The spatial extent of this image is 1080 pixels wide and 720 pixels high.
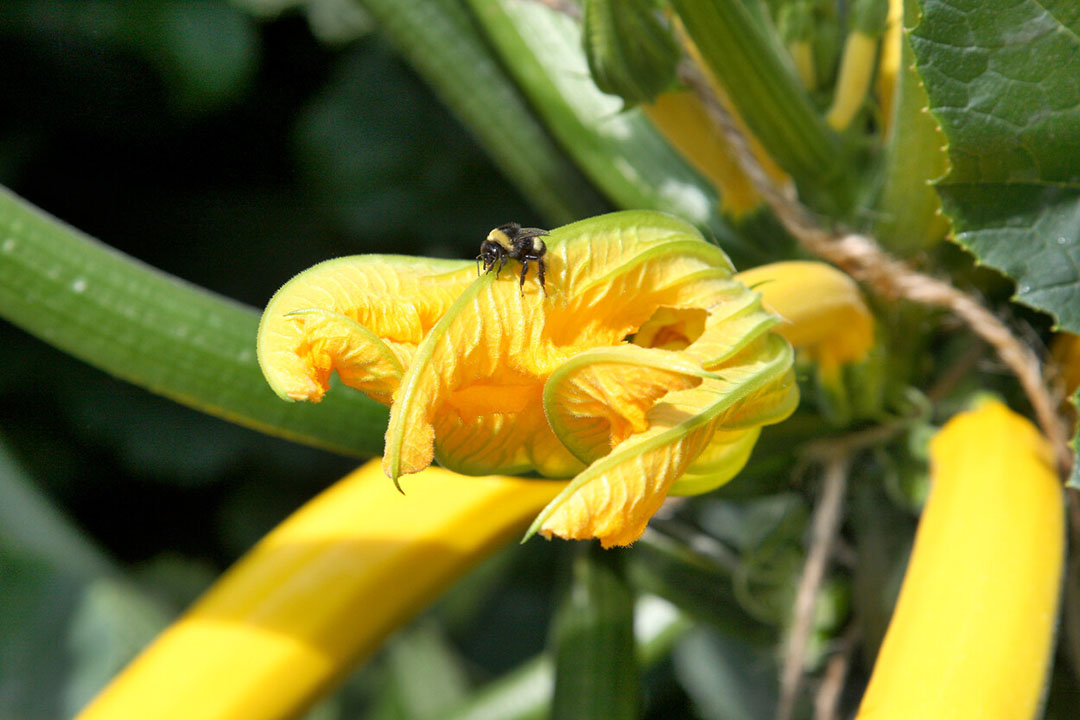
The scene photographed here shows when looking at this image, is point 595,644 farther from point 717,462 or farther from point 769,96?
point 769,96

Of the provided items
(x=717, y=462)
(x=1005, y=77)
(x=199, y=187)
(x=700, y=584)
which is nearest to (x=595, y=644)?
(x=700, y=584)

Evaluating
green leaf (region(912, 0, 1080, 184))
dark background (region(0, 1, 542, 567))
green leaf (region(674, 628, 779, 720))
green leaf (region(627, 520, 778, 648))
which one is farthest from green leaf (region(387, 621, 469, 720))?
green leaf (region(912, 0, 1080, 184))

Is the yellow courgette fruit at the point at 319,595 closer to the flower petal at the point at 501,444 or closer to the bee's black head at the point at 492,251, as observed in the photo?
the flower petal at the point at 501,444

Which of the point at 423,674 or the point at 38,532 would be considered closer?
the point at 38,532

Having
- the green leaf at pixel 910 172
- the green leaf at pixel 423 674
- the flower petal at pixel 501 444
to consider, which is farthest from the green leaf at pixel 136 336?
the green leaf at pixel 423 674

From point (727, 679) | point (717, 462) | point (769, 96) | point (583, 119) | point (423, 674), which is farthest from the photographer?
point (423, 674)
